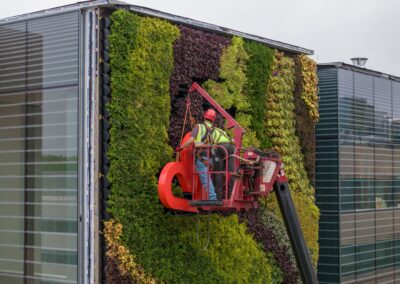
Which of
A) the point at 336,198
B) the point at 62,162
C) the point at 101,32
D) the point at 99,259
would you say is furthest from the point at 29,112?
the point at 336,198

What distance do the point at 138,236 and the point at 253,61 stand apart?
4872mm

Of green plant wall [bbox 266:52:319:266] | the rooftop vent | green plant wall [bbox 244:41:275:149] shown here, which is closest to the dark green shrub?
green plant wall [bbox 244:41:275:149]

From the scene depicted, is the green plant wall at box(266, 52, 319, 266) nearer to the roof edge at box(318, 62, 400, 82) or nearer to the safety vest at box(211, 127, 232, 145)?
the roof edge at box(318, 62, 400, 82)

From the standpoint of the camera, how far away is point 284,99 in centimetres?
1605

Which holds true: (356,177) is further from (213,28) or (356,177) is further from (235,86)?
(213,28)

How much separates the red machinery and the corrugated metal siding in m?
5.81

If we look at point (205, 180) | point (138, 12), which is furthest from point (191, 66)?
point (205, 180)

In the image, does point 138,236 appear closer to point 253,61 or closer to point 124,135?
point 124,135

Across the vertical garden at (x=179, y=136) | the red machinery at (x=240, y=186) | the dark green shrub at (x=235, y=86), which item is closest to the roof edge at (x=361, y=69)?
the vertical garden at (x=179, y=136)

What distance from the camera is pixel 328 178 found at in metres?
18.4

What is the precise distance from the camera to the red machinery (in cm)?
1179

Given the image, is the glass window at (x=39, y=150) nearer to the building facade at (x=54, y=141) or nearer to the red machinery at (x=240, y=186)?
the building facade at (x=54, y=141)

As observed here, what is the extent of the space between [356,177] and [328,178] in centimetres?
91

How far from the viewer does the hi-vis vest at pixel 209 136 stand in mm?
11938
